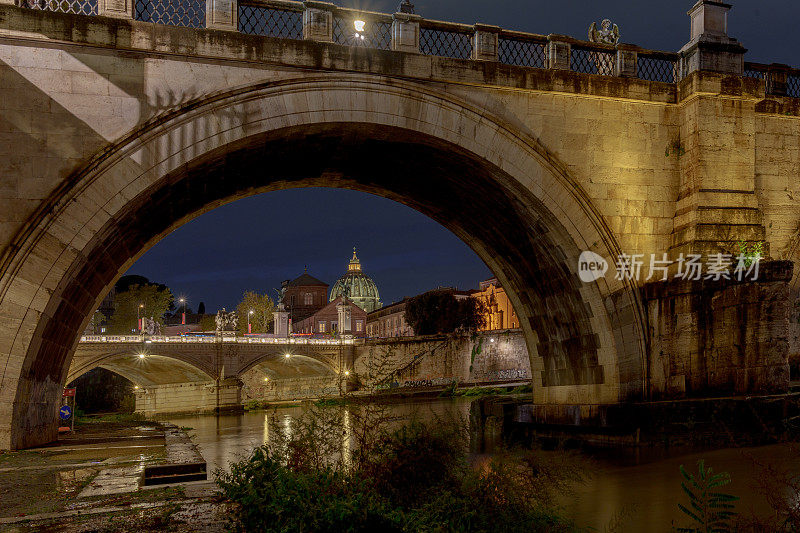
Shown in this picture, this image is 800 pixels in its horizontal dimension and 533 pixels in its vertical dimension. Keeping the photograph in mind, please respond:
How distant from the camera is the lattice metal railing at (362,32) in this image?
13.2 m

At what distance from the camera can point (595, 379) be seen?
48.2 feet

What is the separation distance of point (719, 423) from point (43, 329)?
38.5 feet

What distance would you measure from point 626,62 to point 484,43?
3.28 metres

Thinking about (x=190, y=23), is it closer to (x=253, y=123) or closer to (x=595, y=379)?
(x=253, y=123)

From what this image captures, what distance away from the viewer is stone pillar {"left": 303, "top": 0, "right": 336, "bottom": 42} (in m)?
12.8

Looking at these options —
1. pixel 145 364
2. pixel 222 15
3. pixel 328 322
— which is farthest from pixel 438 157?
pixel 328 322

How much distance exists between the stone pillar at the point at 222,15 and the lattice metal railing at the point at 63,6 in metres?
1.93

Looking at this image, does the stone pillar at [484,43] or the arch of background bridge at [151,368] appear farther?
the arch of background bridge at [151,368]

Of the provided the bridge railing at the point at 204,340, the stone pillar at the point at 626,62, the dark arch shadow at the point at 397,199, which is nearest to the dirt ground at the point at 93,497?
the dark arch shadow at the point at 397,199

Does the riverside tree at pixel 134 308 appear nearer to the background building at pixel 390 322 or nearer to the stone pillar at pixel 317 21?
the background building at pixel 390 322

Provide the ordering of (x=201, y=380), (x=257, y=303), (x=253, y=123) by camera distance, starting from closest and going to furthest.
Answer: (x=253, y=123)
(x=201, y=380)
(x=257, y=303)

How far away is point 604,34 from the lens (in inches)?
624

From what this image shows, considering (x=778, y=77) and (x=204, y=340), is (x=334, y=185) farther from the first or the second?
(x=204, y=340)

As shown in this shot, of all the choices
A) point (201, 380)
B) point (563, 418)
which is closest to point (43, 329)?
point (563, 418)
